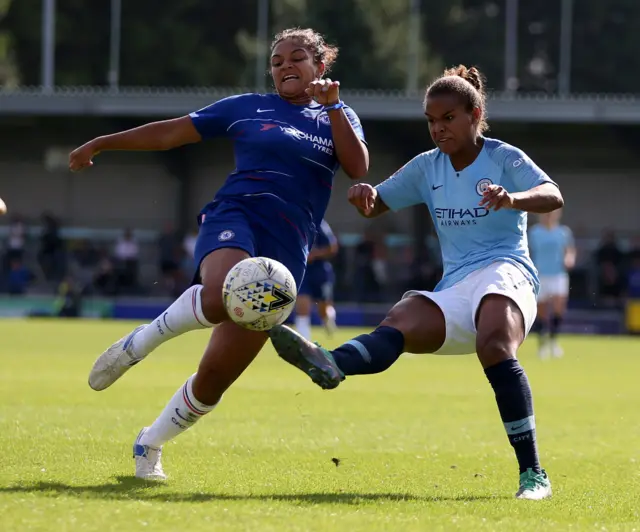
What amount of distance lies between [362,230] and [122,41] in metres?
18.7

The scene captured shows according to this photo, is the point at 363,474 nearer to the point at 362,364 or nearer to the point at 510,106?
the point at 362,364

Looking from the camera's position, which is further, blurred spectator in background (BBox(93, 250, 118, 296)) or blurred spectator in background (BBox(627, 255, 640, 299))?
blurred spectator in background (BBox(93, 250, 118, 296))

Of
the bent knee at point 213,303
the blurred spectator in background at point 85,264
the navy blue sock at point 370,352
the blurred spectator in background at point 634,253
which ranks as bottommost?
the blurred spectator in background at point 85,264

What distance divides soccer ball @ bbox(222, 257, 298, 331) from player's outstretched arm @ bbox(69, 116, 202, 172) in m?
0.95

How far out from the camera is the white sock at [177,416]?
6461 millimetres

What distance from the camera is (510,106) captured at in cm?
3284

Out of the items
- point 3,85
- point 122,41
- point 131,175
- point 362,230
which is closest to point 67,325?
point 362,230

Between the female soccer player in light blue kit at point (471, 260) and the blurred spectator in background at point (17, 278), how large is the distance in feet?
84.0

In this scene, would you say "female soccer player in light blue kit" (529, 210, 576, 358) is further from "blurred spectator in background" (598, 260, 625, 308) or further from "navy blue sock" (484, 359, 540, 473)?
"navy blue sock" (484, 359, 540, 473)

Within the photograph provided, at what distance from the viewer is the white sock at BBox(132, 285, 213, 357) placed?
6.23 meters

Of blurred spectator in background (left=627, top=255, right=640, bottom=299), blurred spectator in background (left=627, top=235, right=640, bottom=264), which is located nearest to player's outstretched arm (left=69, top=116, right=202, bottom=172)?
blurred spectator in background (left=627, top=255, right=640, bottom=299)

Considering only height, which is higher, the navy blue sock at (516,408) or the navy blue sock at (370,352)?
the navy blue sock at (370,352)

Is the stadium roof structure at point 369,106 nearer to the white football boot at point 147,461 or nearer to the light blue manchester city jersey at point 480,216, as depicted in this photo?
the light blue manchester city jersey at point 480,216

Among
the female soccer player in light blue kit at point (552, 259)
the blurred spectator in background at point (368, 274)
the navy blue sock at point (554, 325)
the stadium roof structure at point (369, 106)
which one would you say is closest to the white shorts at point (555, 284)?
the female soccer player in light blue kit at point (552, 259)
